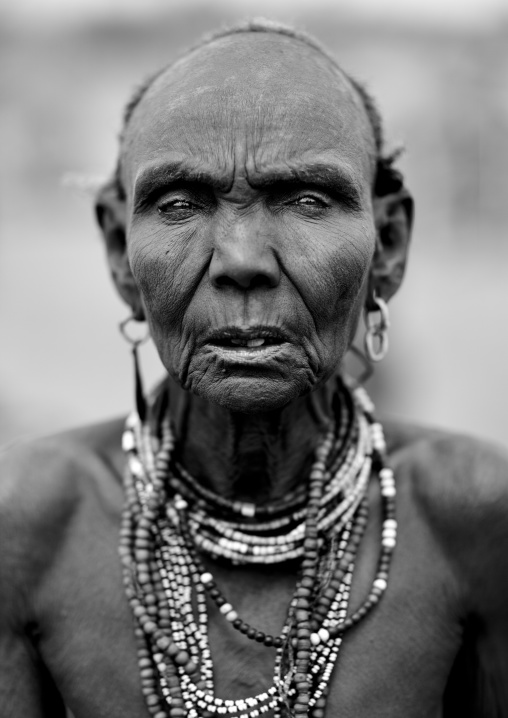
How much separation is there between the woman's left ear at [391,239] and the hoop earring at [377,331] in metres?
0.04

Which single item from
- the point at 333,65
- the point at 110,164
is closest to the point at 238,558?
the point at 333,65

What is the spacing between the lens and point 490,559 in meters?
2.37

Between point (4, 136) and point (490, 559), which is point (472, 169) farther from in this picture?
point (490, 559)

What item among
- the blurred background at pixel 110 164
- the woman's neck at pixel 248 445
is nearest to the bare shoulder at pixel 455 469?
the woman's neck at pixel 248 445

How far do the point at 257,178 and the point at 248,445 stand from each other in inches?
27.8

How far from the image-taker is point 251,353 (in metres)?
2.05

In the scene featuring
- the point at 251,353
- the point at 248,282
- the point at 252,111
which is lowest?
the point at 251,353

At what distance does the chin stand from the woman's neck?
0.94 ft

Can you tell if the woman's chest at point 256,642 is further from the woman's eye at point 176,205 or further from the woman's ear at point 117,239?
the woman's eye at point 176,205

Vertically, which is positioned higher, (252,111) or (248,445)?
(252,111)

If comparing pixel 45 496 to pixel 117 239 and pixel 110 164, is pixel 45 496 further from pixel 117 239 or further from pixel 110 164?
pixel 110 164

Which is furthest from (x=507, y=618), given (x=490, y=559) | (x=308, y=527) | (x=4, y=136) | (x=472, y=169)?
(x=4, y=136)

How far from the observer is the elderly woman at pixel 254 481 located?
210cm

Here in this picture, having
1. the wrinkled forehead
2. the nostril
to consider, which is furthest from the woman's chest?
the wrinkled forehead
